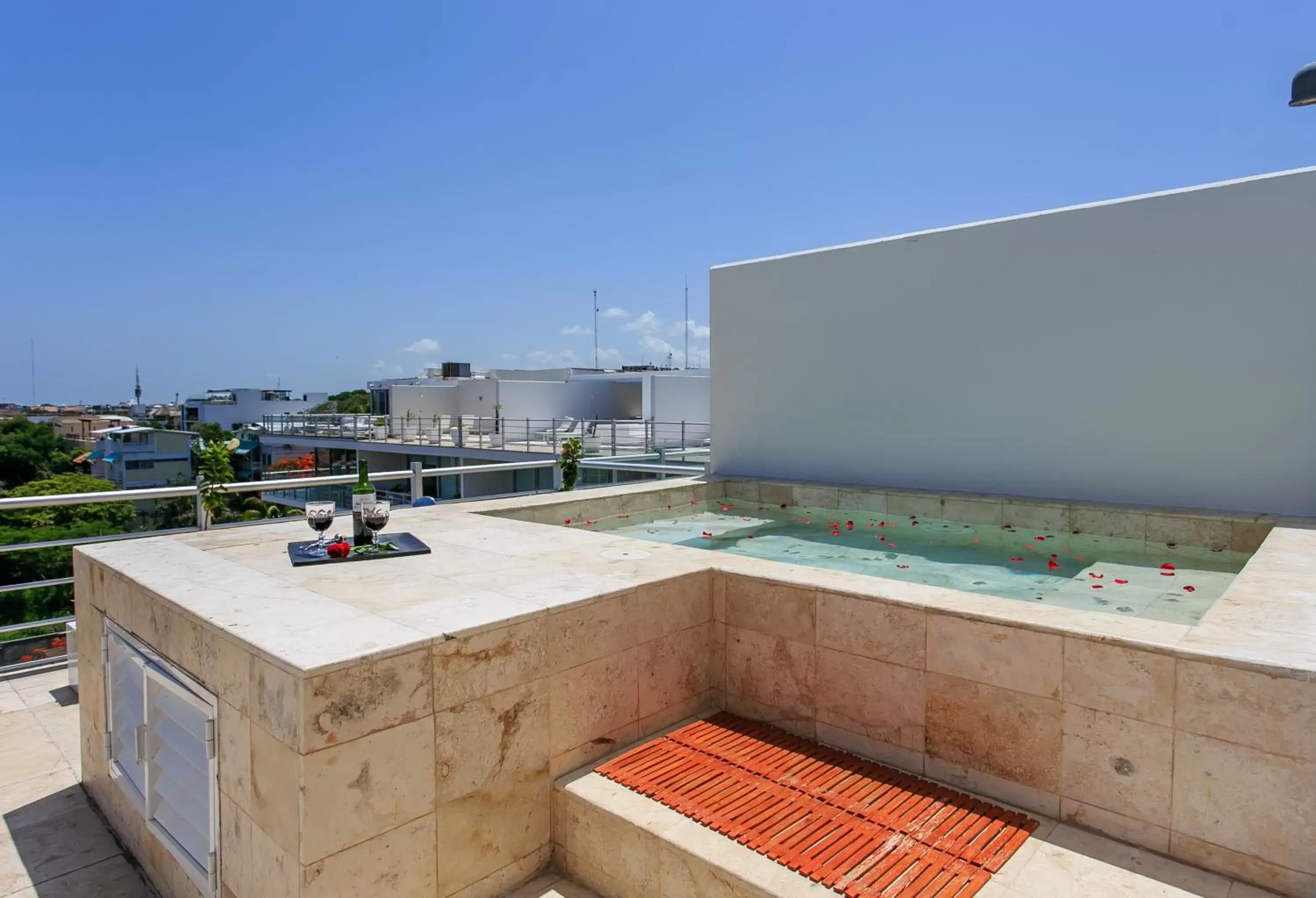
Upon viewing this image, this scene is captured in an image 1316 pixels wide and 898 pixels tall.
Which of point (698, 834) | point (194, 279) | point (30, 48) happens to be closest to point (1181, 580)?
point (698, 834)

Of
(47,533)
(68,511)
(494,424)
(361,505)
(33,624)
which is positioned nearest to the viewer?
(361,505)

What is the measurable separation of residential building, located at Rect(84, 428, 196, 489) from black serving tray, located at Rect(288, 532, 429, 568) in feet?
106

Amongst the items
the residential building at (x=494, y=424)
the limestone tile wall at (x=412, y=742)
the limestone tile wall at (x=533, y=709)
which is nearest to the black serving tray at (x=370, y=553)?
the limestone tile wall at (x=412, y=742)

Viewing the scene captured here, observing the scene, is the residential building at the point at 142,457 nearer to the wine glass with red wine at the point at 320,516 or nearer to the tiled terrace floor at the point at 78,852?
the tiled terrace floor at the point at 78,852

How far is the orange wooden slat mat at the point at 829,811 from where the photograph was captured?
6.28 ft

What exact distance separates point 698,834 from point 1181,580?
A: 352 cm

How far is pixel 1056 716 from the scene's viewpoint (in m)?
2.23

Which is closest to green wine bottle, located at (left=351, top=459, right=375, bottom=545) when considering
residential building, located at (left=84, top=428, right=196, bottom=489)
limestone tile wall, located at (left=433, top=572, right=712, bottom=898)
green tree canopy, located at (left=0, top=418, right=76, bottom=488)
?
limestone tile wall, located at (left=433, top=572, right=712, bottom=898)

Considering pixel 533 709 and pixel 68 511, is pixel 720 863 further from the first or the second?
pixel 68 511

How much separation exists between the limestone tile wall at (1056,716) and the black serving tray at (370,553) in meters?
1.43

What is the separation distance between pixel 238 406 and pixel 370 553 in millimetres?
53527

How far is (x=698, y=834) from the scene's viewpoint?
210 centimetres

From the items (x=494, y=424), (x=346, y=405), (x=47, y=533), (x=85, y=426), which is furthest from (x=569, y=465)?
(x=85, y=426)

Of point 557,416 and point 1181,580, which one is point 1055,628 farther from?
point 557,416
